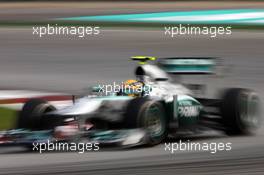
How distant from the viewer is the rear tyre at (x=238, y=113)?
9180 millimetres

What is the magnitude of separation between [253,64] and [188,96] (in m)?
7.66

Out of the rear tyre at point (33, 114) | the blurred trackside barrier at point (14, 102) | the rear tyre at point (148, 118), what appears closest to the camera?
the rear tyre at point (148, 118)

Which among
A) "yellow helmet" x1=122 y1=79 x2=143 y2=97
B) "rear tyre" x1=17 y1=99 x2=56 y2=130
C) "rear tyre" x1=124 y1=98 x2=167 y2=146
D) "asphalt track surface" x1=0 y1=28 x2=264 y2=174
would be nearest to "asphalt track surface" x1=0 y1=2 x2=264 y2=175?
"asphalt track surface" x1=0 y1=28 x2=264 y2=174

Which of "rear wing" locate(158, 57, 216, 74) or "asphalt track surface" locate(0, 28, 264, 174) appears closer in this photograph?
"asphalt track surface" locate(0, 28, 264, 174)

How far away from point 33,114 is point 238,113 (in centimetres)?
221

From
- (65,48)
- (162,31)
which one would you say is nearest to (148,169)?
(65,48)

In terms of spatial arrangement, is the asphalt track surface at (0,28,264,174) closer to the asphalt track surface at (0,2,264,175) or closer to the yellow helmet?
the asphalt track surface at (0,2,264,175)

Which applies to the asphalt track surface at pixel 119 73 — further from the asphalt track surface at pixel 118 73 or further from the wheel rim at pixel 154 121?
the wheel rim at pixel 154 121

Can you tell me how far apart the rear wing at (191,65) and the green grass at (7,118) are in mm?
2013

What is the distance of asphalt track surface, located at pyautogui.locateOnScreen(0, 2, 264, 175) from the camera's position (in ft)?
22.5

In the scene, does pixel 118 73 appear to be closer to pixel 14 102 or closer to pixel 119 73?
pixel 119 73

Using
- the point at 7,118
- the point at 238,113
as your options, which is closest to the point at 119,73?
the point at 7,118

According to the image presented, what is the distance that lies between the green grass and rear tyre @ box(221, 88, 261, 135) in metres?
2.53

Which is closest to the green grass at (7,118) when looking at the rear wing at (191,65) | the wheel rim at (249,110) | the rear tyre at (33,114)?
the rear tyre at (33,114)
